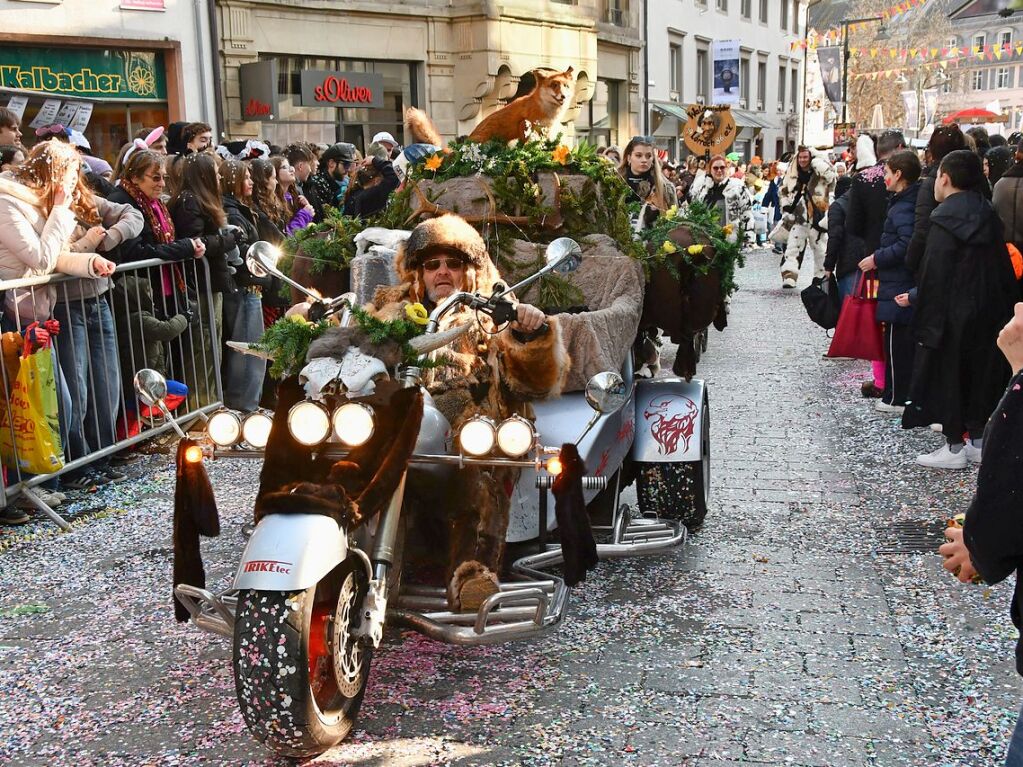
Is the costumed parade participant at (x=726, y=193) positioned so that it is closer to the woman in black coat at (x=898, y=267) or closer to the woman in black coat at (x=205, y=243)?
the woman in black coat at (x=898, y=267)

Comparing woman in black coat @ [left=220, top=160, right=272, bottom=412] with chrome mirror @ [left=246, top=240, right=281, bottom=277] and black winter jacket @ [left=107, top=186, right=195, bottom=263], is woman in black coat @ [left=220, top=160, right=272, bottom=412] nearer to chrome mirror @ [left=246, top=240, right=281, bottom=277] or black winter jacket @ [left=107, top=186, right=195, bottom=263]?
black winter jacket @ [left=107, top=186, right=195, bottom=263]

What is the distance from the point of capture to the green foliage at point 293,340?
12.0 ft

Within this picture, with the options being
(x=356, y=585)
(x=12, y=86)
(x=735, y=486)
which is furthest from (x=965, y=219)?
(x=12, y=86)

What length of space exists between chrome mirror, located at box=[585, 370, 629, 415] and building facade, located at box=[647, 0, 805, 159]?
33118mm

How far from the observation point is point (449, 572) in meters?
3.89

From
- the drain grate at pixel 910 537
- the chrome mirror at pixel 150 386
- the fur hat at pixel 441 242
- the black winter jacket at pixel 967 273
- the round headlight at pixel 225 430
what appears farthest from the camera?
the black winter jacket at pixel 967 273

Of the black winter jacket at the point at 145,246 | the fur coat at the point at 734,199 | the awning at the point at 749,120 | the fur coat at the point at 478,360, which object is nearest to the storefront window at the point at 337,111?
the fur coat at the point at 734,199

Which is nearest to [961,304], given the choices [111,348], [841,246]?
[841,246]

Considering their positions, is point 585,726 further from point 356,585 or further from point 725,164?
point 725,164

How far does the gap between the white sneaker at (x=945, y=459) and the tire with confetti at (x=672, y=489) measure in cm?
198

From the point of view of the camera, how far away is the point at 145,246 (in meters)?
7.21

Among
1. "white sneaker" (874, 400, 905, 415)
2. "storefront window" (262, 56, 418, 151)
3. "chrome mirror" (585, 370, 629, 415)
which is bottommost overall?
"white sneaker" (874, 400, 905, 415)

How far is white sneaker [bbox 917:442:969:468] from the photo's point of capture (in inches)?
258

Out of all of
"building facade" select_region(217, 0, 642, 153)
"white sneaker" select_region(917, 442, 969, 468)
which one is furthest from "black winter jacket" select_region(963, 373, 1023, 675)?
"building facade" select_region(217, 0, 642, 153)
